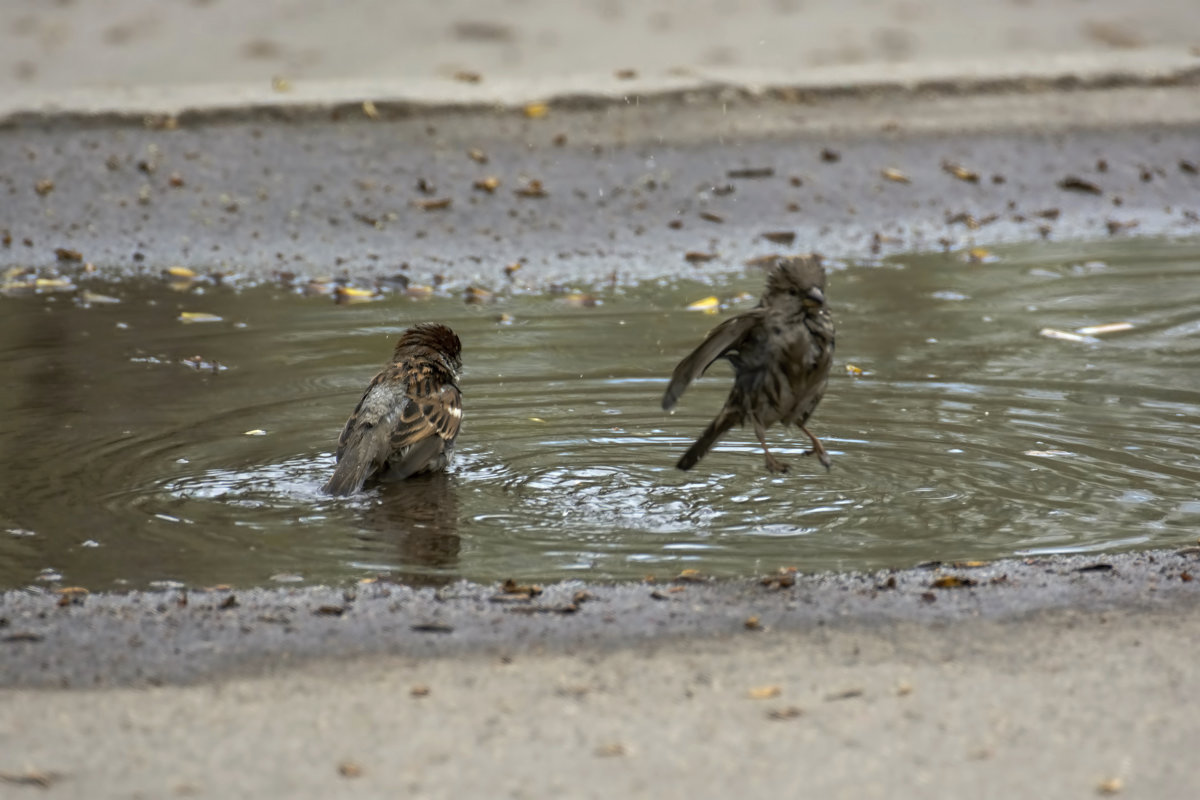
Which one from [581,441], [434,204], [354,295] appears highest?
[434,204]

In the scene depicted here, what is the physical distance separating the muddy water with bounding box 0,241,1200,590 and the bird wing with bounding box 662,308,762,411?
0.61 metres

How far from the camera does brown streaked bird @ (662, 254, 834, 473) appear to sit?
249 inches

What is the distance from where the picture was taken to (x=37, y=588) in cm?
589

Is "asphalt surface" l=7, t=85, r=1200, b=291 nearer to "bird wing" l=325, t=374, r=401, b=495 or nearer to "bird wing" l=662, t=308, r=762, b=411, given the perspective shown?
"bird wing" l=325, t=374, r=401, b=495

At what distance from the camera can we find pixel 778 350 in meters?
6.46

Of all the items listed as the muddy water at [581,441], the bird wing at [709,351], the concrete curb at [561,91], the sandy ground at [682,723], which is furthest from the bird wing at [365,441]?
the concrete curb at [561,91]

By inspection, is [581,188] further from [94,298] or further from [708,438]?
[708,438]

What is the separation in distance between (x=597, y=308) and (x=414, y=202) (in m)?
2.95

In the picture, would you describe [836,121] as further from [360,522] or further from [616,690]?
[616,690]

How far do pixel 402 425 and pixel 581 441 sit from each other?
3.06 feet

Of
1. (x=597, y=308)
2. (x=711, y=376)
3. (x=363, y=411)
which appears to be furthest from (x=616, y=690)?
(x=597, y=308)

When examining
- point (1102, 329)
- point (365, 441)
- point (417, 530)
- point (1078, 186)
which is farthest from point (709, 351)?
point (1078, 186)

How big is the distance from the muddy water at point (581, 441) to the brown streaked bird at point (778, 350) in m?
0.46

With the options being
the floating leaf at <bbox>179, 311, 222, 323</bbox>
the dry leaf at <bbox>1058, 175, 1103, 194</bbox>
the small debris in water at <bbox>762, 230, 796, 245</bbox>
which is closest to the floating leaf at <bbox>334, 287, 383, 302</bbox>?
the floating leaf at <bbox>179, 311, 222, 323</bbox>
